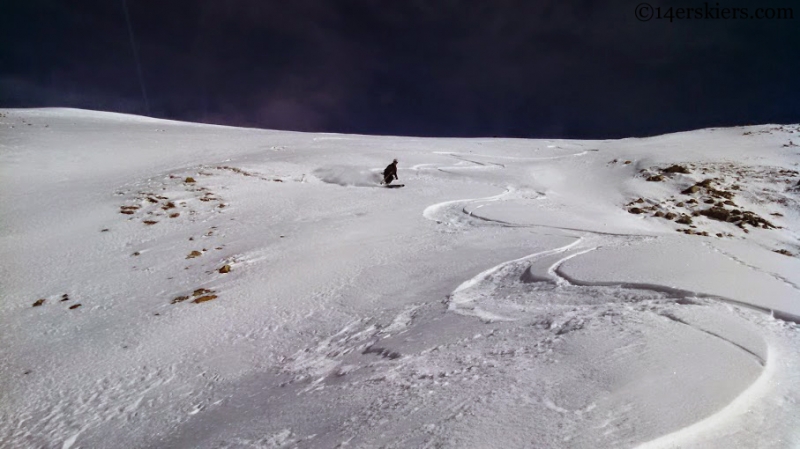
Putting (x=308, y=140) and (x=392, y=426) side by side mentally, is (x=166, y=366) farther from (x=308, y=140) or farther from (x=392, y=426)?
(x=308, y=140)

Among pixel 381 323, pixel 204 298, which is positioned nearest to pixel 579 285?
pixel 381 323

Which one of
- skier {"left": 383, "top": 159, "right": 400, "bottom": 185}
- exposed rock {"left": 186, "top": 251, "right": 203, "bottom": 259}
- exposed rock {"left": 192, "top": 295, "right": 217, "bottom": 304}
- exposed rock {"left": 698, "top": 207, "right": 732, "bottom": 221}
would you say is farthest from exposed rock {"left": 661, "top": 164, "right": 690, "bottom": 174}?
exposed rock {"left": 192, "top": 295, "right": 217, "bottom": 304}

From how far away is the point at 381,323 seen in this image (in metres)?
3.47

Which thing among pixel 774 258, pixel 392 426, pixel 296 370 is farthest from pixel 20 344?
pixel 774 258

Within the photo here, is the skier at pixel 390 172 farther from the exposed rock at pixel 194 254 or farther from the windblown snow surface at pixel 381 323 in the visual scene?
the exposed rock at pixel 194 254

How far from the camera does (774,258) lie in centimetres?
481

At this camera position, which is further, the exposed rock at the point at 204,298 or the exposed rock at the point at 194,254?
the exposed rock at the point at 194,254

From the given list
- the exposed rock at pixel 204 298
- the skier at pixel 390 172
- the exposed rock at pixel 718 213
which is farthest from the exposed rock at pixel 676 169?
the exposed rock at pixel 204 298

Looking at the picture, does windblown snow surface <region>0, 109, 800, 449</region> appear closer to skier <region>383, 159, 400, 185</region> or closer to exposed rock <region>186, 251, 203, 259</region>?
exposed rock <region>186, 251, 203, 259</region>

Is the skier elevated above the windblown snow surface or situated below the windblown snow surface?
above

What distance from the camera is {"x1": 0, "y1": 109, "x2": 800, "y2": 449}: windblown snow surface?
205 centimetres

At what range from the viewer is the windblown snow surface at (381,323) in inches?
80.8

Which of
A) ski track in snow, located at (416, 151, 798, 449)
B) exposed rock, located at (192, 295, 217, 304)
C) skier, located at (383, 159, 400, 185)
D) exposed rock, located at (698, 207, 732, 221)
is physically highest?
skier, located at (383, 159, 400, 185)

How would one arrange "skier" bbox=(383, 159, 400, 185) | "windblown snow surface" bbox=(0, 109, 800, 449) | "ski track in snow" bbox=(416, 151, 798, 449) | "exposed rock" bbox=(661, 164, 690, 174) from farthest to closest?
"exposed rock" bbox=(661, 164, 690, 174), "skier" bbox=(383, 159, 400, 185), "windblown snow surface" bbox=(0, 109, 800, 449), "ski track in snow" bbox=(416, 151, 798, 449)
